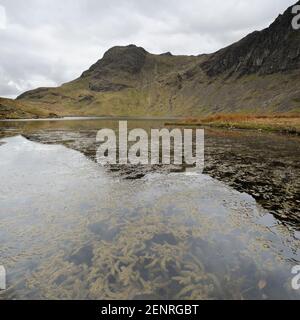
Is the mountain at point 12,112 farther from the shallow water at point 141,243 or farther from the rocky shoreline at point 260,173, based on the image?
the shallow water at point 141,243

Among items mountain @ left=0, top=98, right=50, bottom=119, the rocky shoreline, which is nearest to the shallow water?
the rocky shoreline

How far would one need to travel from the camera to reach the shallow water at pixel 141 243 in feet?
24.2

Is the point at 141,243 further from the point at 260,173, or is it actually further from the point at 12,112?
the point at 12,112

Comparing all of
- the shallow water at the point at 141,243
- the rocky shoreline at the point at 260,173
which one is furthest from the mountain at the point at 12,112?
the shallow water at the point at 141,243

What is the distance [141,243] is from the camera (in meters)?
9.76

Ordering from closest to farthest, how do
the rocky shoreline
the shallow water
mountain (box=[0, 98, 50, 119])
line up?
the shallow water, the rocky shoreline, mountain (box=[0, 98, 50, 119])

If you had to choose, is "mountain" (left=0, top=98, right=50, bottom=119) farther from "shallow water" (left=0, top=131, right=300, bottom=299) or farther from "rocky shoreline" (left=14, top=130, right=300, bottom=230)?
"shallow water" (left=0, top=131, right=300, bottom=299)

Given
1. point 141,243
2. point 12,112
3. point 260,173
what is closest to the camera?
point 141,243

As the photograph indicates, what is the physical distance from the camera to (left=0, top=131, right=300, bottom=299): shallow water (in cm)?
738

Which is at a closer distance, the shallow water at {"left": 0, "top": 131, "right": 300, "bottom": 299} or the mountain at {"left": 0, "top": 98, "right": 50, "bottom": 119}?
the shallow water at {"left": 0, "top": 131, "right": 300, "bottom": 299}

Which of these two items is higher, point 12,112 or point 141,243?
point 12,112

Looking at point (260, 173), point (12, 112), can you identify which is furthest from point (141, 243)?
point (12, 112)
